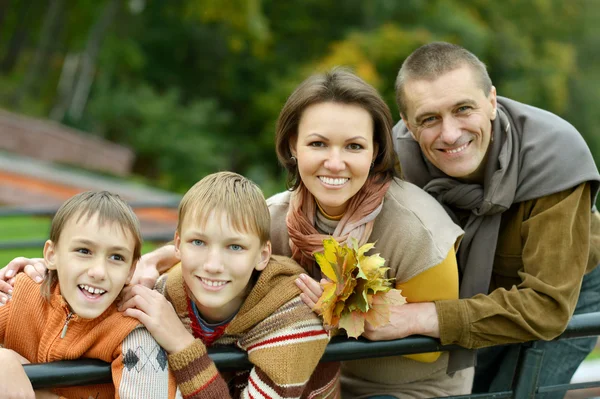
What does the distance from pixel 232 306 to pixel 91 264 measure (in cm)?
57

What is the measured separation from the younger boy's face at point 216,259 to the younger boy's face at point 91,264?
0.73 feet

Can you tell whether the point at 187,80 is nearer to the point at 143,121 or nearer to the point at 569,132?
the point at 143,121

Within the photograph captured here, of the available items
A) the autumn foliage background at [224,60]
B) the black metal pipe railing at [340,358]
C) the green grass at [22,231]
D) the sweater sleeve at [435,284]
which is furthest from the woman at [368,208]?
the autumn foliage background at [224,60]

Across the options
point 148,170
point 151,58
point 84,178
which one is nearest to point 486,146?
point 84,178

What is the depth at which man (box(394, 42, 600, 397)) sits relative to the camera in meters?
2.74

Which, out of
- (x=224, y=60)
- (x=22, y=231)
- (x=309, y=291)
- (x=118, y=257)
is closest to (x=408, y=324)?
(x=309, y=291)

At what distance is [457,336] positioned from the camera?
2.69 metres

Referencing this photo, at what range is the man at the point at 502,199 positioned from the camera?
2736 mm

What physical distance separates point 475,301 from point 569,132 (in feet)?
2.86

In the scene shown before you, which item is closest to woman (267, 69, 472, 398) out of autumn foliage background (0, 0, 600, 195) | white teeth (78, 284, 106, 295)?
white teeth (78, 284, 106, 295)

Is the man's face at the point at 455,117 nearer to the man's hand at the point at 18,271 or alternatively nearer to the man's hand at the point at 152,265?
the man's hand at the point at 152,265

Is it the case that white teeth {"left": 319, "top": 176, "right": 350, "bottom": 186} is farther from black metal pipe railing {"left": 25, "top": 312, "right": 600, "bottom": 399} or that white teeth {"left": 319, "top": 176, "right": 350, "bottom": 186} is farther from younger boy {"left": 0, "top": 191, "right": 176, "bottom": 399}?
younger boy {"left": 0, "top": 191, "right": 176, "bottom": 399}

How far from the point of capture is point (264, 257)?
107 inches

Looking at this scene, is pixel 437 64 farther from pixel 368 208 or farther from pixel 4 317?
pixel 4 317
